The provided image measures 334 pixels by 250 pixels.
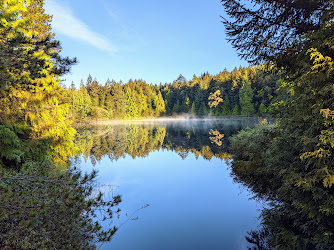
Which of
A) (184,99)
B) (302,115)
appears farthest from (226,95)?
(302,115)

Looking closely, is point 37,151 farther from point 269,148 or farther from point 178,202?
point 269,148

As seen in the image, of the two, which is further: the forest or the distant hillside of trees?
the distant hillside of trees

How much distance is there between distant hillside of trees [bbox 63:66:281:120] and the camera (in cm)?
5791

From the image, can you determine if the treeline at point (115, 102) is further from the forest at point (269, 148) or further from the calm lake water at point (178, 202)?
the forest at point (269, 148)

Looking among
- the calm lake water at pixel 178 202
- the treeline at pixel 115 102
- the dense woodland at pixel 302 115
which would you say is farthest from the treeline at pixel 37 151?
the treeline at pixel 115 102

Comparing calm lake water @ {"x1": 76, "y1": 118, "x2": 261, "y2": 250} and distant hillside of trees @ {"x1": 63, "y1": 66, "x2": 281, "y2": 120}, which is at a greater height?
distant hillside of trees @ {"x1": 63, "y1": 66, "x2": 281, "y2": 120}

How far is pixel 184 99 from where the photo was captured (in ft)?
269

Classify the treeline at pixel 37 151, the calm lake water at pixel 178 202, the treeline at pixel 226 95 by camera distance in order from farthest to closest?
the treeline at pixel 226 95 → the calm lake water at pixel 178 202 → the treeline at pixel 37 151

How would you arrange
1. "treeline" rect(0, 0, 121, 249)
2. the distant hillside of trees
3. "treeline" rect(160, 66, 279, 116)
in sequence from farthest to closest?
the distant hillside of trees < "treeline" rect(160, 66, 279, 116) < "treeline" rect(0, 0, 121, 249)

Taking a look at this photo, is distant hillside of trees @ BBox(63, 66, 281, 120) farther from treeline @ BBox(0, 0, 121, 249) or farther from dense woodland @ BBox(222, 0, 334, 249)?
dense woodland @ BBox(222, 0, 334, 249)

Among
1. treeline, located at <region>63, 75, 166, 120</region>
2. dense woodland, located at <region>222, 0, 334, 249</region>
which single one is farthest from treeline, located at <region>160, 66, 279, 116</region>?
dense woodland, located at <region>222, 0, 334, 249</region>

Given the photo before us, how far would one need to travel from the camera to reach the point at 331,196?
12.0 feet

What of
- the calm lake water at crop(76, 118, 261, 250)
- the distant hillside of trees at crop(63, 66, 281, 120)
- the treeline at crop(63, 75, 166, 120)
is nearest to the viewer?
the calm lake water at crop(76, 118, 261, 250)

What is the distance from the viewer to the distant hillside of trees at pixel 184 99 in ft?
190
